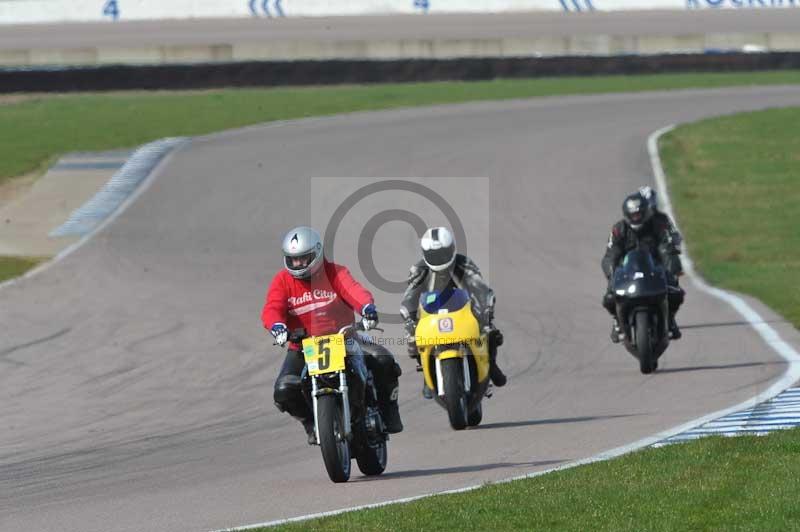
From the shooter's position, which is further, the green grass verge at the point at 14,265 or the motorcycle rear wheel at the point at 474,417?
the green grass verge at the point at 14,265

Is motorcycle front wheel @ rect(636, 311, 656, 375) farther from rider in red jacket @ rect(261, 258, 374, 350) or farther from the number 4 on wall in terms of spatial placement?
the number 4 on wall

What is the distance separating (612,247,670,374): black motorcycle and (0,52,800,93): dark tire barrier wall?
958 inches

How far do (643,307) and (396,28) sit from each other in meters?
32.4

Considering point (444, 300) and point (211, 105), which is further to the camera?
point (211, 105)

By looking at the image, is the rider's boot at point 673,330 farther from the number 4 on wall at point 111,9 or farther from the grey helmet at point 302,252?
the number 4 on wall at point 111,9

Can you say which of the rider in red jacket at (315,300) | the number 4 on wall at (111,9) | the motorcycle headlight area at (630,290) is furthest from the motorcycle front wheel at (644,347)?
the number 4 on wall at (111,9)

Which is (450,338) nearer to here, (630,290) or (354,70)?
(630,290)

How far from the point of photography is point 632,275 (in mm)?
14641

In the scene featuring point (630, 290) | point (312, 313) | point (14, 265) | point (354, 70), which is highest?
point (354, 70)

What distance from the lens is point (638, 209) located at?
49.2 ft

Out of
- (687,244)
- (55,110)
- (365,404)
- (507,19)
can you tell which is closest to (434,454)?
(365,404)

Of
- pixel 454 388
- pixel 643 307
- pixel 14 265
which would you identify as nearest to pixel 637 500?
pixel 454 388

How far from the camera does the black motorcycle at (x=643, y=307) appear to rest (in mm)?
14117

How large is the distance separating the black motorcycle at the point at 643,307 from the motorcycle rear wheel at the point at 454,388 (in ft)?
10.2
